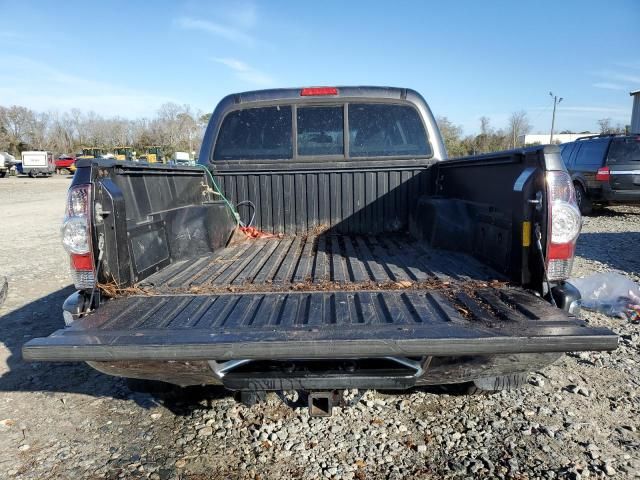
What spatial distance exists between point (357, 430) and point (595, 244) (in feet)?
23.1

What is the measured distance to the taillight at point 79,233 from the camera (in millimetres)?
2189

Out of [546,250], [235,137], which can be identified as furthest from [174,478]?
[235,137]

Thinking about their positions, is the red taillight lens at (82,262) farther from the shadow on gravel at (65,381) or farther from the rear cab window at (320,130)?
the rear cab window at (320,130)

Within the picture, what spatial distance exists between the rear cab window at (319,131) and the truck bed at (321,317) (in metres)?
1.44

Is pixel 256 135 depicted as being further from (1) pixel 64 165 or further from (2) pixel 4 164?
(1) pixel 64 165

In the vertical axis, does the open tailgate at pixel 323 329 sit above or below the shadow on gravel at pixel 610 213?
above

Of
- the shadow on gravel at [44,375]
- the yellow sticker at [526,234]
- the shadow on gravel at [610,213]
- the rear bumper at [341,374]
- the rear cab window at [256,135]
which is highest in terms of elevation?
the rear cab window at [256,135]

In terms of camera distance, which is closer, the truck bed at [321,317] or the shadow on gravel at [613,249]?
the truck bed at [321,317]

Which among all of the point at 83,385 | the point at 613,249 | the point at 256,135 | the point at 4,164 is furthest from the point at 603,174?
the point at 4,164

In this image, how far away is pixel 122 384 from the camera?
10.7 ft

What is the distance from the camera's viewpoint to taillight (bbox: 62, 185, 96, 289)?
7.18 ft

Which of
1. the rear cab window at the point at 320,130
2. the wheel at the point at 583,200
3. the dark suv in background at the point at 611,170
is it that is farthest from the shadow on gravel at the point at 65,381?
the wheel at the point at 583,200

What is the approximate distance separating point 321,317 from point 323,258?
121 cm

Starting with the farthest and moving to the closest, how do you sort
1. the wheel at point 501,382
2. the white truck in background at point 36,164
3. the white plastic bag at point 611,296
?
the white truck in background at point 36,164 < the white plastic bag at point 611,296 < the wheel at point 501,382
